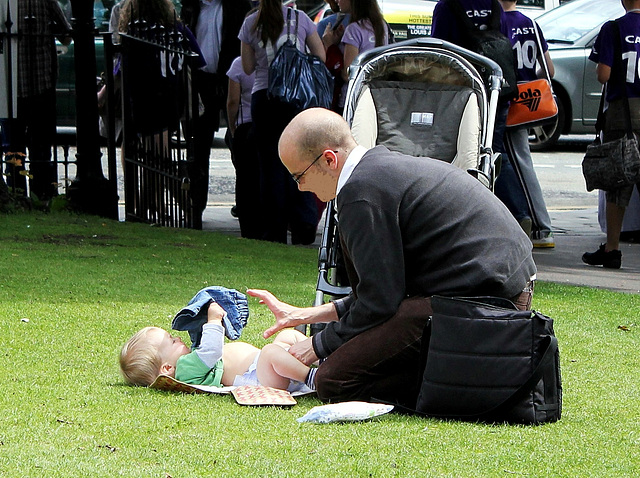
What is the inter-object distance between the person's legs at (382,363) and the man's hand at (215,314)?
0.62m

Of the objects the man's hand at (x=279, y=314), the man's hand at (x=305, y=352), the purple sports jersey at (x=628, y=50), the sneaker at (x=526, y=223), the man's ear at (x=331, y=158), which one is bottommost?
the sneaker at (x=526, y=223)

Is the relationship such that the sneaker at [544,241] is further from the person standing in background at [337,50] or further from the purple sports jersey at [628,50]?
the person standing in background at [337,50]

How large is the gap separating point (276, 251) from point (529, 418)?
458 centimetres

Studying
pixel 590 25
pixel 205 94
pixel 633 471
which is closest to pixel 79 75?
pixel 205 94

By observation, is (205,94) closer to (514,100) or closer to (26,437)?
(514,100)

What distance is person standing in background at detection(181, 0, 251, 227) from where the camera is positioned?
32.1ft

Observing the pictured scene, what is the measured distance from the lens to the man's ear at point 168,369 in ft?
15.5

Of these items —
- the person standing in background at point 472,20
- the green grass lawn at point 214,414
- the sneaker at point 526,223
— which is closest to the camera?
the green grass lawn at point 214,414

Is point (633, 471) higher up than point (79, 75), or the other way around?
point (79, 75)

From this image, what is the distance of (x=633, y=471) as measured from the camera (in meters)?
3.50

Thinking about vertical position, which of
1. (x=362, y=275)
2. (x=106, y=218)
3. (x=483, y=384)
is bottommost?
(x=106, y=218)

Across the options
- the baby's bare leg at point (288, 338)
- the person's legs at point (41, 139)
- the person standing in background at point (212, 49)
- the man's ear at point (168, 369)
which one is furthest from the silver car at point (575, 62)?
the man's ear at point (168, 369)

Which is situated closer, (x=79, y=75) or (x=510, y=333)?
(x=510, y=333)

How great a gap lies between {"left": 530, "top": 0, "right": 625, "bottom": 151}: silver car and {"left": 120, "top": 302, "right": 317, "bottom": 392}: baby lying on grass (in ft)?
38.5
